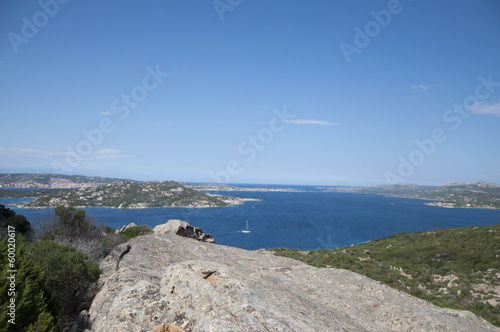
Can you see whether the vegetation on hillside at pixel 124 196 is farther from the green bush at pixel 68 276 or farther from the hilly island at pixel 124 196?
the green bush at pixel 68 276

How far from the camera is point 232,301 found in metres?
6.53

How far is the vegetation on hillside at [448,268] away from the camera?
24297 millimetres

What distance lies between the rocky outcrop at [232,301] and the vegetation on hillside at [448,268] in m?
15.1

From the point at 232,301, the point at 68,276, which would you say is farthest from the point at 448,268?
the point at 68,276

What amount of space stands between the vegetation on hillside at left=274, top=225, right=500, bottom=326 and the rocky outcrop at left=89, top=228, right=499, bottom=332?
1511cm

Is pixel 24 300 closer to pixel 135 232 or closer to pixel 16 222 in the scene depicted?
pixel 135 232

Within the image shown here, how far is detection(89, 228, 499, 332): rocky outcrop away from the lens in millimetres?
6336

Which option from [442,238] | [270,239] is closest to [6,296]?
[442,238]

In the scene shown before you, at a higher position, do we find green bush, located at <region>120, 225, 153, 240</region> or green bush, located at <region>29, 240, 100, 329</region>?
green bush, located at <region>29, 240, 100, 329</region>

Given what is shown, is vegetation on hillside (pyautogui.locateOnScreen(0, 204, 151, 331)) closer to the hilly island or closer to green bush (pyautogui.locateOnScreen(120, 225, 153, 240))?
green bush (pyautogui.locateOnScreen(120, 225, 153, 240))

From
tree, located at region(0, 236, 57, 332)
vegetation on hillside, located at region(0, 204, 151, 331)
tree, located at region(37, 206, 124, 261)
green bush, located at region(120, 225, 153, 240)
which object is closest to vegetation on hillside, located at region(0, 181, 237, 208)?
tree, located at region(37, 206, 124, 261)

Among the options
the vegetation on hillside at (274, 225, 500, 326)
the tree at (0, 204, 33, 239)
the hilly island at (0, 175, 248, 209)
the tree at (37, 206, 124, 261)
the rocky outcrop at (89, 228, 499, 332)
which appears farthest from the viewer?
the hilly island at (0, 175, 248, 209)

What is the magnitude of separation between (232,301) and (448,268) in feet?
123

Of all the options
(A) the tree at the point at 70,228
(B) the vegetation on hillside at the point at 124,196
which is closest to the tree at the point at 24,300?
(A) the tree at the point at 70,228
